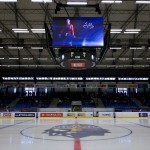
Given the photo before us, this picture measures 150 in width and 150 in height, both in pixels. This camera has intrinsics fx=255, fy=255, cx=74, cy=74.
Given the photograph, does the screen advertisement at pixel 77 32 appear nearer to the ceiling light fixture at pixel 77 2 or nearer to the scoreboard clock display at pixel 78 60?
the scoreboard clock display at pixel 78 60

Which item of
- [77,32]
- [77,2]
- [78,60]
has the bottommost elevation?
[78,60]

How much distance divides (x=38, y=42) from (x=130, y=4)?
33.4 feet

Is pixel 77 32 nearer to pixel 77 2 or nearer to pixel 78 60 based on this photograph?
pixel 78 60

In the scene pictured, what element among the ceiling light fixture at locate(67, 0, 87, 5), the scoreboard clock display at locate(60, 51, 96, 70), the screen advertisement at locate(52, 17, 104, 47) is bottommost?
the scoreboard clock display at locate(60, 51, 96, 70)

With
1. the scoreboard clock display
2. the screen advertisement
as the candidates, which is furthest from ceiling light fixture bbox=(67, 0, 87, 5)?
the scoreboard clock display

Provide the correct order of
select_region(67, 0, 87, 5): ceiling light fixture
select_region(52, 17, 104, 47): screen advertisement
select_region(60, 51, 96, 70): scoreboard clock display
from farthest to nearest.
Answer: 1. select_region(67, 0, 87, 5): ceiling light fixture
2. select_region(60, 51, 96, 70): scoreboard clock display
3. select_region(52, 17, 104, 47): screen advertisement

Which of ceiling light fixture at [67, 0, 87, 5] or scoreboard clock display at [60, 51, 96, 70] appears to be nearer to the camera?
scoreboard clock display at [60, 51, 96, 70]

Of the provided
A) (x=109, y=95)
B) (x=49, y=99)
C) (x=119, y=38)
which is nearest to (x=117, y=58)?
(x=119, y=38)

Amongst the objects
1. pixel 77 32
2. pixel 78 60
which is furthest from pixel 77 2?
pixel 78 60

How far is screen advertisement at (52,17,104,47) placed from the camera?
1244 cm

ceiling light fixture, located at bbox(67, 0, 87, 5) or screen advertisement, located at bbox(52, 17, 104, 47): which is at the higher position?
ceiling light fixture, located at bbox(67, 0, 87, 5)

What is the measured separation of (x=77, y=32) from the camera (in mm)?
12445

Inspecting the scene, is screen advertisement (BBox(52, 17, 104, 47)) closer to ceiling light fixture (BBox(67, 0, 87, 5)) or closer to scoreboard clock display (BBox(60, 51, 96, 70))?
scoreboard clock display (BBox(60, 51, 96, 70))

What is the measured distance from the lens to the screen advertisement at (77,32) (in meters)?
12.4
